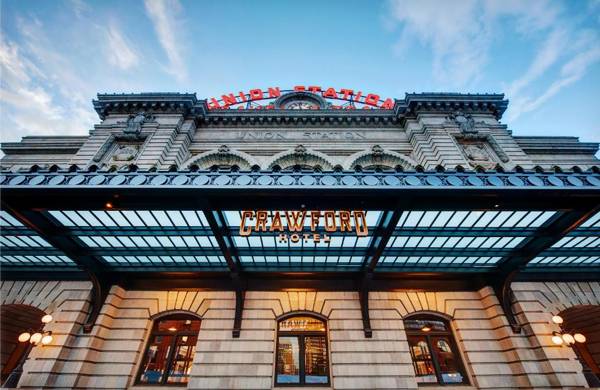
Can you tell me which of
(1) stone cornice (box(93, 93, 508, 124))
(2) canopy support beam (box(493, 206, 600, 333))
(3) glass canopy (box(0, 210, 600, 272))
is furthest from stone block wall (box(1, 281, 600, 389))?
(1) stone cornice (box(93, 93, 508, 124))

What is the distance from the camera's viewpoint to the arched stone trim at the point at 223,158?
17.0 meters

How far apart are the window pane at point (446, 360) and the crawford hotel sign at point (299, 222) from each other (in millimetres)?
6109

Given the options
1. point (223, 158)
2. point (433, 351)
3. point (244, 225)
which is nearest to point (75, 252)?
point (244, 225)

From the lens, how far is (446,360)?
379 inches

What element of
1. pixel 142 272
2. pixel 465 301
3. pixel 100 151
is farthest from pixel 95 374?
pixel 465 301

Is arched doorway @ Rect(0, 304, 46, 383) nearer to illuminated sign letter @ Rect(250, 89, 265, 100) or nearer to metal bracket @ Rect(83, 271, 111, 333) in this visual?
metal bracket @ Rect(83, 271, 111, 333)

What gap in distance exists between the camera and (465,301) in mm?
10375

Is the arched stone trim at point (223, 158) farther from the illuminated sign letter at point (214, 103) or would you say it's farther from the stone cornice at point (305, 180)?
the stone cornice at point (305, 180)

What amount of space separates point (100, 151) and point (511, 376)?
73.2 feet

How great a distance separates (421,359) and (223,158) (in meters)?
14.9

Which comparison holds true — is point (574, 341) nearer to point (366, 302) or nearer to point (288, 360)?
point (366, 302)

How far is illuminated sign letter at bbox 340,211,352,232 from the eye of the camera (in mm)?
7340

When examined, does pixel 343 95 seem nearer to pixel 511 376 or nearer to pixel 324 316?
pixel 324 316

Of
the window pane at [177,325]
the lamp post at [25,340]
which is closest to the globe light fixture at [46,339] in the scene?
the lamp post at [25,340]
